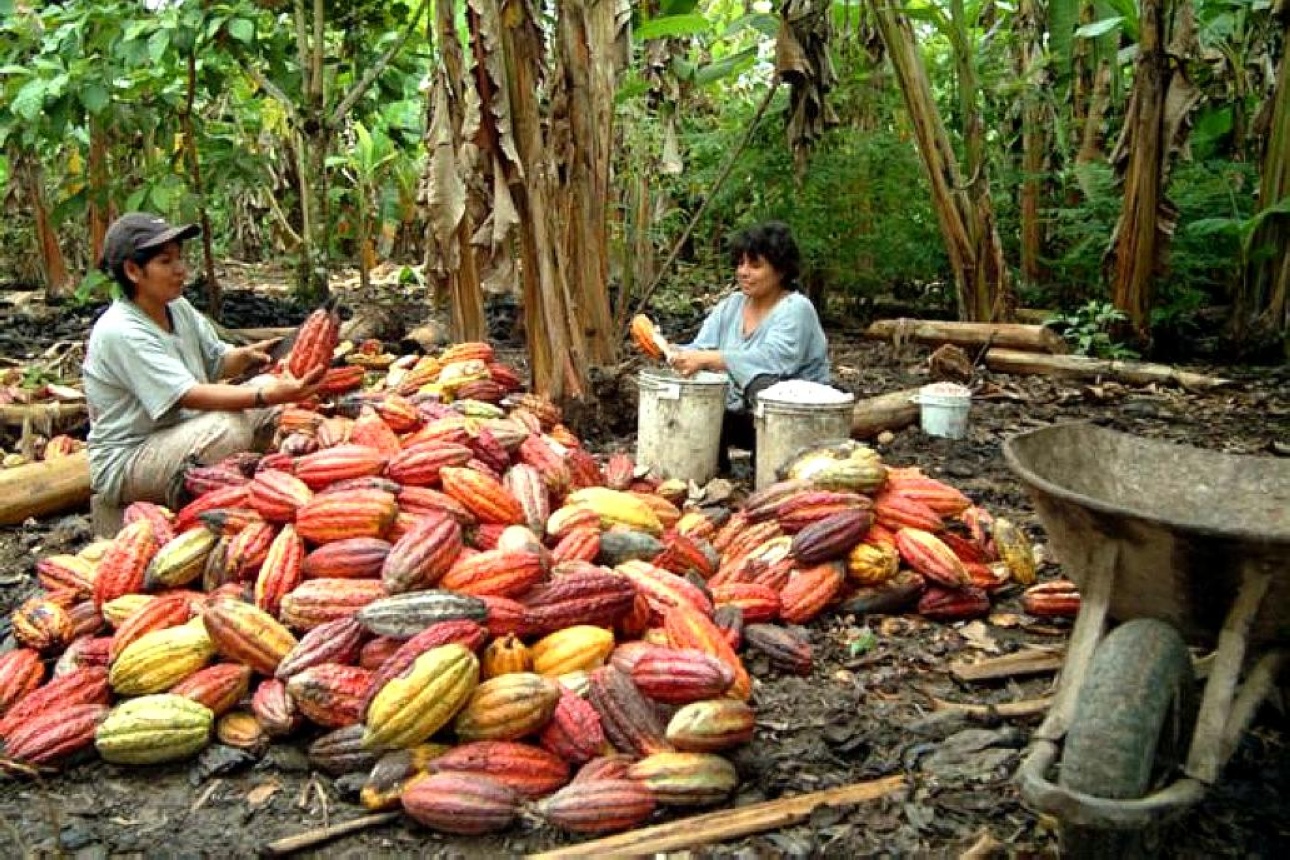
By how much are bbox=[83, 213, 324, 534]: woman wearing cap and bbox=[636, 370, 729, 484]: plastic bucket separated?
1386 millimetres

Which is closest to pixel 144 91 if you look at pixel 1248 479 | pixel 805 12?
pixel 805 12

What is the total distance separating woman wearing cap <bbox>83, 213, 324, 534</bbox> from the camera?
3.81 metres

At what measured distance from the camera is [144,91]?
23.2 ft

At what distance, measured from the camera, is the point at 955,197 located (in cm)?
734

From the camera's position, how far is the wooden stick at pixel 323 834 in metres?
2.31

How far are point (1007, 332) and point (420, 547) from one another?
516 cm

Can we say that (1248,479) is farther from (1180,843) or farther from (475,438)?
(475,438)

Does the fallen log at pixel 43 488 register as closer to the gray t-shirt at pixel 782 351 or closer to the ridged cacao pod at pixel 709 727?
the gray t-shirt at pixel 782 351

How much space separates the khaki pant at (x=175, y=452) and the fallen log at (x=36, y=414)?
1539mm

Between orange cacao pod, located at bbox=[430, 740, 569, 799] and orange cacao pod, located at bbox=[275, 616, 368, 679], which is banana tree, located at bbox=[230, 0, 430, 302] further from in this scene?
orange cacao pod, located at bbox=[430, 740, 569, 799]

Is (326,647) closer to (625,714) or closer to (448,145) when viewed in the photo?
(625,714)

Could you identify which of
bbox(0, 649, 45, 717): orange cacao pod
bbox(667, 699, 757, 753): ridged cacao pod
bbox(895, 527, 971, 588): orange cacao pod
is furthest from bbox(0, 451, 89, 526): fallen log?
bbox(895, 527, 971, 588): orange cacao pod

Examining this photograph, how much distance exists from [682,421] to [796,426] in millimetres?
526

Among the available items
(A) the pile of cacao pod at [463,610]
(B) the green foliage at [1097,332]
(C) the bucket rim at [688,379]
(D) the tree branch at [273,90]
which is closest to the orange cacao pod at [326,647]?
(A) the pile of cacao pod at [463,610]
